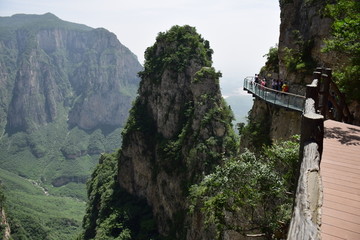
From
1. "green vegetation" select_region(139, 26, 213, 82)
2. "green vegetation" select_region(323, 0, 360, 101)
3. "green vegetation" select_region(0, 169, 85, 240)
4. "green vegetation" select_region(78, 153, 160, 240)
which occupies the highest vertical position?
"green vegetation" select_region(139, 26, 213, 82)

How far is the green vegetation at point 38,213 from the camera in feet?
274

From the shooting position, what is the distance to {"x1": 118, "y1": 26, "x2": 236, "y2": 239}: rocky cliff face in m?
40.3

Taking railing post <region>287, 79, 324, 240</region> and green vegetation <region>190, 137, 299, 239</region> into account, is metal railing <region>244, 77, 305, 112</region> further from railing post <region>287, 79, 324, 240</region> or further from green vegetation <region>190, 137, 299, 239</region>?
railing post <region>287, 79, 324, 240</region>

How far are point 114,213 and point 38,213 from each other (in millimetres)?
70967

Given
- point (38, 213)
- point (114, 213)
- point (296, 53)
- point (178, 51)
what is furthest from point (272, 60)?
point (38, 213)

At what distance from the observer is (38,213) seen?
4158 inches

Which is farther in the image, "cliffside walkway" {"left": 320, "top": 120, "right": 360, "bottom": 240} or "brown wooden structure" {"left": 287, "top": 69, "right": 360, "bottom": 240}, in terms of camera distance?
"cliffside walkway" {"left": 320, "top": 120, "right": 360, "bottom": 240}

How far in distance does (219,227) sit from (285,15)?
19.5m

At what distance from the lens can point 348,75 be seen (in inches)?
505

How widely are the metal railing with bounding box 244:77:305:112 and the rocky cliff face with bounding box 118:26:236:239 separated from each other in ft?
48.3

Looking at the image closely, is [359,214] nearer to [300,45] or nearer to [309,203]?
[309,203]

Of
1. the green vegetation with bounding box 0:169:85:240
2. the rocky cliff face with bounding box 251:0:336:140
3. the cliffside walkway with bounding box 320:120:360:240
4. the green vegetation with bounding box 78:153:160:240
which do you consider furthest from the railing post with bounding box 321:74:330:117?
the green vegetation with bounding box 0:169:85:240

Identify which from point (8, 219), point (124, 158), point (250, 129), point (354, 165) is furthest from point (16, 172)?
point (354, 165)

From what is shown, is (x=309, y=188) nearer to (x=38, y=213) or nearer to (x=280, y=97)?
(x=280, y=97)
